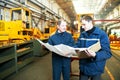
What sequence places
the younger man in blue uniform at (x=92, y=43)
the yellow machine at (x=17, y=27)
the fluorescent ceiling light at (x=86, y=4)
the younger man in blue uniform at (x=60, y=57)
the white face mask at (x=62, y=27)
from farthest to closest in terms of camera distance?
1. the fluorescent ceiling light at (x=86, y=4)
2. the yellow machine at (x=17, y=27)
3. the younger man in blue uniform at (x=60, y=57)
4. the white face mask at (x=62, y=27)
5. the younger man in blue uniform at (x=92, y=43)

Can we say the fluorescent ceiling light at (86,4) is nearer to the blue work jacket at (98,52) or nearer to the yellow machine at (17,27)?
the yellow machine at (17,27)

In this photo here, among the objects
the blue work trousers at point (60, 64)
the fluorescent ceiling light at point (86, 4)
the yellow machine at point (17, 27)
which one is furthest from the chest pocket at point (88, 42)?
the fluorescent ceiling light at point (86, 4)

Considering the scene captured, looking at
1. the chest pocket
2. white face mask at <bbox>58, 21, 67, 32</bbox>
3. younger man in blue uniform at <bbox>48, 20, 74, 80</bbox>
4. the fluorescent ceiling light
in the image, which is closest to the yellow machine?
younger man in blue uniform at <bbox>48, 20, 74, 80</bbox>

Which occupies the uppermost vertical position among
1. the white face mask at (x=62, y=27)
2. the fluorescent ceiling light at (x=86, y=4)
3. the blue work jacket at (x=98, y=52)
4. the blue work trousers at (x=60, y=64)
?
the fluorescent ceiling light at (x=86, y=4)

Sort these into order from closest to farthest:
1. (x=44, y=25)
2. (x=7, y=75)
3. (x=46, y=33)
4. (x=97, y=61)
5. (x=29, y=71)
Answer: (x=97, y=61) → (x=7, y=75) → (x=29, y=71) → (x=46, y=33) → (x=44, y=25)

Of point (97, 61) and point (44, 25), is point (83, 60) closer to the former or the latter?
point (97, 61)

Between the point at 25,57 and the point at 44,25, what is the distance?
10.3m

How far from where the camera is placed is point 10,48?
6512mm

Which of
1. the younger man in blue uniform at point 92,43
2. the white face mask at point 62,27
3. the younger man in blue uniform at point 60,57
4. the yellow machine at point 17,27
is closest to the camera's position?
the younger man in blue uniform at point 92,43

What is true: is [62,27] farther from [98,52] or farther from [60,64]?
[98,52]

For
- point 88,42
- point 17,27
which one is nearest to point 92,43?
point 88,42

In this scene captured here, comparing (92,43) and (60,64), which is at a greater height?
(92,43)

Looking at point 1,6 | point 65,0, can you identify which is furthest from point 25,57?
point 65,0

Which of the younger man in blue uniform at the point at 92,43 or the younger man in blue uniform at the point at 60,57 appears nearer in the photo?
the younger man in blue uniform at the point at 92,43
